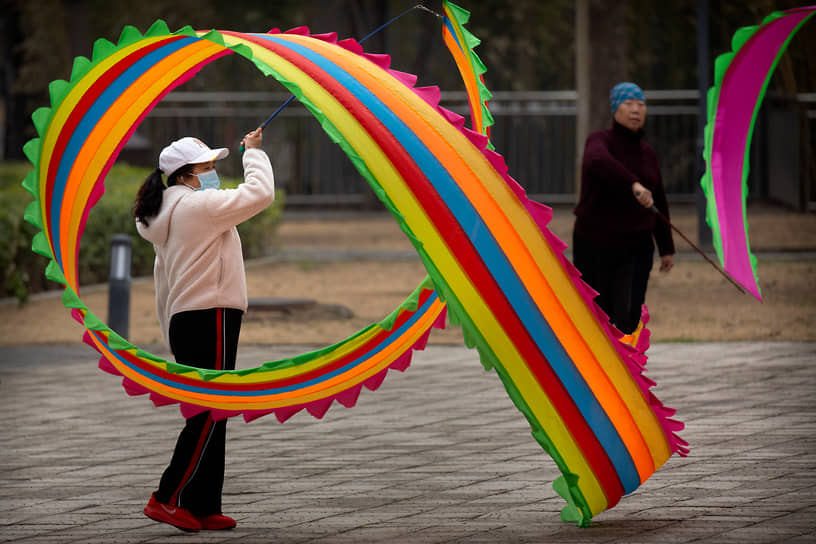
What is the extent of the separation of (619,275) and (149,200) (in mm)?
3251

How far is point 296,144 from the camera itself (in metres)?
28.6

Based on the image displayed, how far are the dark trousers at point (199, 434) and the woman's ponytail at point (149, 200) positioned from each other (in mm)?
482

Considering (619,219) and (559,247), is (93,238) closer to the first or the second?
(619,219)

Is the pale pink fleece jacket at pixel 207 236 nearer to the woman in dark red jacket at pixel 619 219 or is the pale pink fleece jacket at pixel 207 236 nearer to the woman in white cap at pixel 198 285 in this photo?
the woman in white cap at pixel 198 285

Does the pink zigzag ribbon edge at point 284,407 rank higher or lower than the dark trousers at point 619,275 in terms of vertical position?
lower

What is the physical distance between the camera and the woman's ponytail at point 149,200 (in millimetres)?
6293

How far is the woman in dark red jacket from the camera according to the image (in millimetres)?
8367

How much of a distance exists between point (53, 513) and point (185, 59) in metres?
2.30

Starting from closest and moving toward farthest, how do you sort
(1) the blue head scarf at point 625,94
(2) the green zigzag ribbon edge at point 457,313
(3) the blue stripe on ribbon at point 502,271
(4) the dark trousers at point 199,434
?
(2) the green zigzag ribbon edge at point 457,313 < (3) the blue stripe on ribbon at point 502,271 < (4) the dark trousers at point 199,434 < (1) the blue head scarf at point 625,94

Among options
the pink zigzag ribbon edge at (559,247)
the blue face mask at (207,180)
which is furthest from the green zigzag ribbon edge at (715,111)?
the blue face mask at (207,180)

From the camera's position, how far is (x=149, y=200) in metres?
6.30

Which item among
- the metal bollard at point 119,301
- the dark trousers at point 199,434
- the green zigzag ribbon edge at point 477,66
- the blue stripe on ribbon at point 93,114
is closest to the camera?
the dark trousers at point 199,434

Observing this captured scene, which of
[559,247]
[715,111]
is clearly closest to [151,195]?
[559,247]

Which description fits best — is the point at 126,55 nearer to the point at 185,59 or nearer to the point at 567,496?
the point at 185,59
